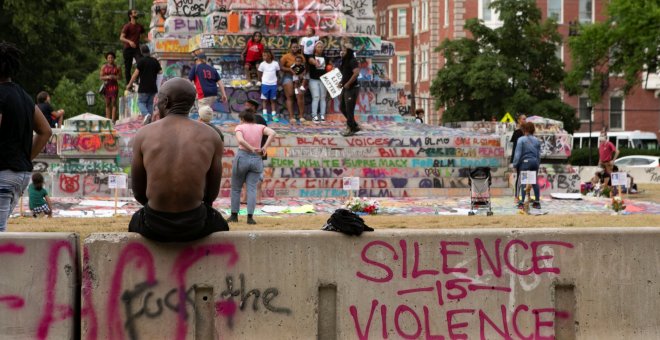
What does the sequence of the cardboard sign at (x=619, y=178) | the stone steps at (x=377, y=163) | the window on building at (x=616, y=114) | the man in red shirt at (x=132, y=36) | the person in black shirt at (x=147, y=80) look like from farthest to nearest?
the window on building at (x=616, y=114) → the man in red shirt at (x=132, y=36) → the person in black shirt at (x=147, y=80) → the stone steps at (x=377, y=163) → the cardboard sign at (x=619, y=178)

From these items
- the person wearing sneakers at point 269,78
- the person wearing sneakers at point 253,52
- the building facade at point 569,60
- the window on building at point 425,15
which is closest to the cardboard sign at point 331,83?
the person wearing sneakers at point 269,78

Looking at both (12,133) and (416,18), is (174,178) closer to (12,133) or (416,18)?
(12,133)

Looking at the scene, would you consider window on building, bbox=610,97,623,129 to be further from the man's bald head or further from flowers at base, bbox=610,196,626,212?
the man's bald head

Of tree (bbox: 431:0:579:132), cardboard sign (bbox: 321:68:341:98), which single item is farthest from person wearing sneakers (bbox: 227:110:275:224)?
tree (bbox: 431:0:579:132)

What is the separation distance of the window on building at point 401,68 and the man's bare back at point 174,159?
301 ft

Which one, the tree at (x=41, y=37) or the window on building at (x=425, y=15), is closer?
the tree at (x=41, y=37)

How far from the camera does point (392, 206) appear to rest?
22.5 m

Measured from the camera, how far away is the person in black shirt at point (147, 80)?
27344 mm

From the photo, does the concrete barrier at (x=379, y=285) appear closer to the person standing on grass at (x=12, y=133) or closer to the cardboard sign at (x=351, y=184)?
the person standing on grass at (x=12, y=133)

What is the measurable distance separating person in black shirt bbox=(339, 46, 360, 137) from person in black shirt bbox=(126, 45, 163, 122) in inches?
149

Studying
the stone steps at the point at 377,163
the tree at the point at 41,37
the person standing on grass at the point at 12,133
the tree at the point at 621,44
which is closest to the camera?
the person standing on grass at the point at 12,133

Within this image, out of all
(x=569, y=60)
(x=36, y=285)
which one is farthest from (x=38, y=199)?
(x=569, y=60)

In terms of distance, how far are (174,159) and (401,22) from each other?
9579cm

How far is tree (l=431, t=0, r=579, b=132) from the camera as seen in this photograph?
67.9m
